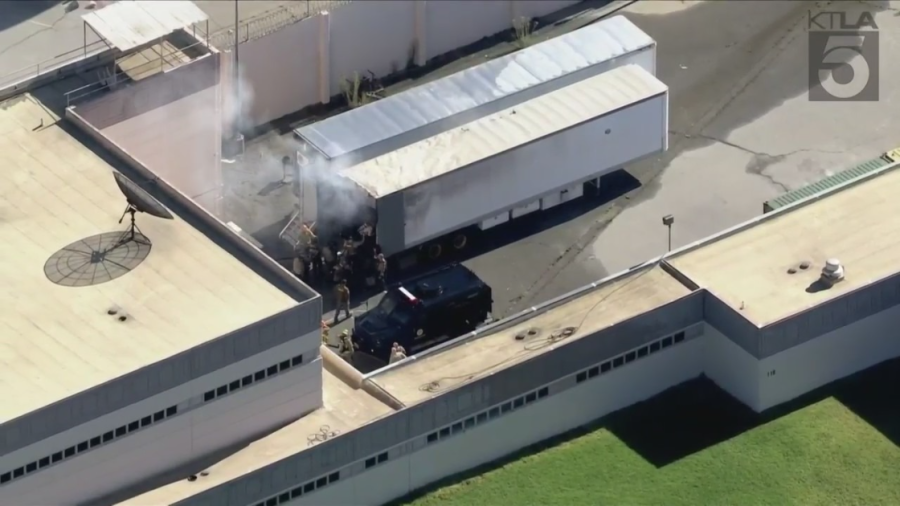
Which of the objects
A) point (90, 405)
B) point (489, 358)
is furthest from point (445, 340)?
point (90, 405)

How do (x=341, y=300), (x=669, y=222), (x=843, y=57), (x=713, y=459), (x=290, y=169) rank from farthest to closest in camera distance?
(x=843, y=57), (x=290, y=169), (x=669, y=222), (x=341, y=300), (x=713, y=459)

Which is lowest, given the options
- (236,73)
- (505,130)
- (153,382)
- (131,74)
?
(153,382)

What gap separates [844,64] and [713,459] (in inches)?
893

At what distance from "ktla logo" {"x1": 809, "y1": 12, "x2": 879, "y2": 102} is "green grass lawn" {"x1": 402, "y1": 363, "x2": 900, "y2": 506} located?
17.0 m

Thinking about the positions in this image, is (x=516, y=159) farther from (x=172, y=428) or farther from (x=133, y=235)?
(x=172, y=428)

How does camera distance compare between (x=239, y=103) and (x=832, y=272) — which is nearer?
(x=832, y=272)

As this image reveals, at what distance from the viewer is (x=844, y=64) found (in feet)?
257

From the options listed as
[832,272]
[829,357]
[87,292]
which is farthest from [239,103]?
[829,357]

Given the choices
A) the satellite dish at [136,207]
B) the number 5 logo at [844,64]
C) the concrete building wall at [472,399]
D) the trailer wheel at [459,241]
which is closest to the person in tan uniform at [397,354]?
the concrete building wall at [472,399]

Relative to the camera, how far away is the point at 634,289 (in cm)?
6275

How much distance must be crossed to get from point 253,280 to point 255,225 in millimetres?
12923

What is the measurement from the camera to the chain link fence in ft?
242

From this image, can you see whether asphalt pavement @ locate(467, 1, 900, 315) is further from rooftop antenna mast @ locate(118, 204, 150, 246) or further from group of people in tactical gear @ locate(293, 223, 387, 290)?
rooftop antenna mast @ locate(118, 204, 150, 246)

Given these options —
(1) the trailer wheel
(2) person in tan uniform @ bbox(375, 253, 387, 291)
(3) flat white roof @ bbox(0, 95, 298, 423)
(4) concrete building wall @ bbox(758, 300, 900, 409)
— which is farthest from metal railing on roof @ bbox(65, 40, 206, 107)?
(4) concrete building wall @ bbox(758, 300, 900, 409)
